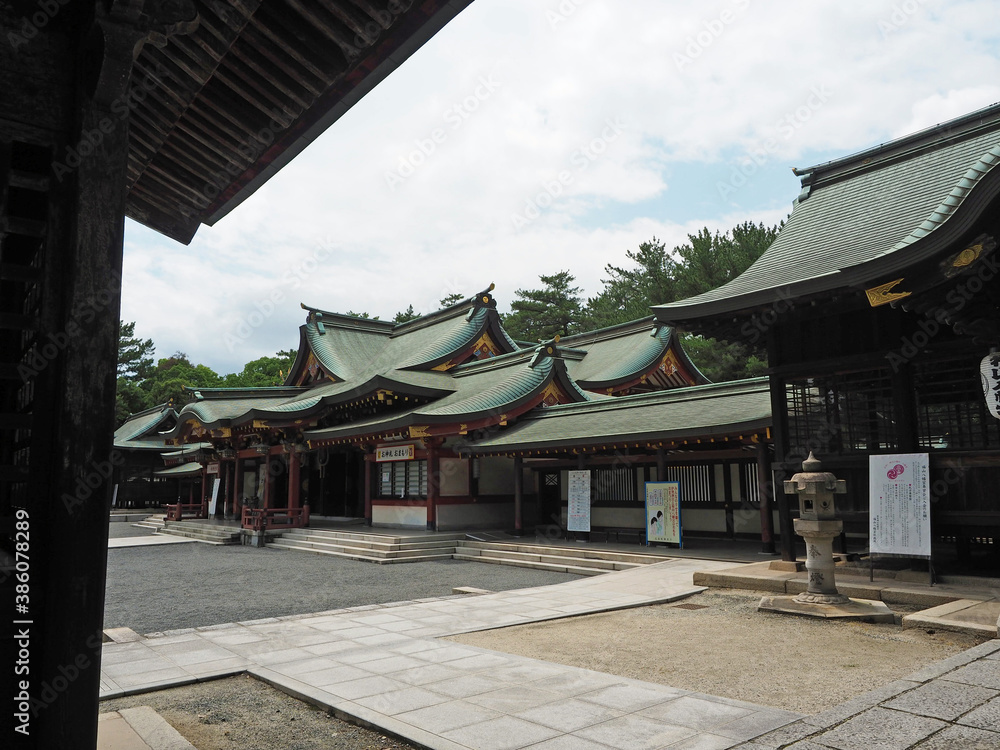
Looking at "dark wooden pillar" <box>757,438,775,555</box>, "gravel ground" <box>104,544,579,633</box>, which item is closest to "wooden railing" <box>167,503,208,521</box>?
"gravel ground" <box>104,544,579,633</box>

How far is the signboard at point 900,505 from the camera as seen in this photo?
840 cm

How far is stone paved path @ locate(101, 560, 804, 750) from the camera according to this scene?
4.08m

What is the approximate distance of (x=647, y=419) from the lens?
1460 centimetres

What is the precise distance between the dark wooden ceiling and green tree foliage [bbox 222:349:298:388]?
53.2 m

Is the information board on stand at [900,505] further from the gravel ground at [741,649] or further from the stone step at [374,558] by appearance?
the stone step at [374,558]

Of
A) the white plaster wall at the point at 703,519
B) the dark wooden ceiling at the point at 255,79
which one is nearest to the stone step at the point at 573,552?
the white plaster wall at the point at 703,519

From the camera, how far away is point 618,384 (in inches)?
902

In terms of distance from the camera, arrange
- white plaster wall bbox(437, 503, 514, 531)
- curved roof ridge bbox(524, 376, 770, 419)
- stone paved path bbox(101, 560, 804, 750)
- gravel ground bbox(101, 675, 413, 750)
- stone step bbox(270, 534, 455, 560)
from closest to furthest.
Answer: stone paved path bbox(101, 560, 804, 750)
gravel ground bbox(101, 675, 413, 750)
curved roof ridge bbox(524, 376, 770, 419)
stone step bbox(270, 534, 455, 560)
white plaster wall bbox(437, 503, 514, 531)

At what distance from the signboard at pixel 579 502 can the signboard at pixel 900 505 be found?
6.98 m

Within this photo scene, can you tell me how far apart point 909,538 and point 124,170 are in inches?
361

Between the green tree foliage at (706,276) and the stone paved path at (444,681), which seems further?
the green tree foliage at (706,276)

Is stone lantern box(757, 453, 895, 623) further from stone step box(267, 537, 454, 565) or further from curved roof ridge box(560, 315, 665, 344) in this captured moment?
curved roof ridge box(560, 315, 665, 344)

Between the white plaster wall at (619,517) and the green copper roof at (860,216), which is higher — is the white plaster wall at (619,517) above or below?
below

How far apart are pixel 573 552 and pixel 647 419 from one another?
3211 millimetres
